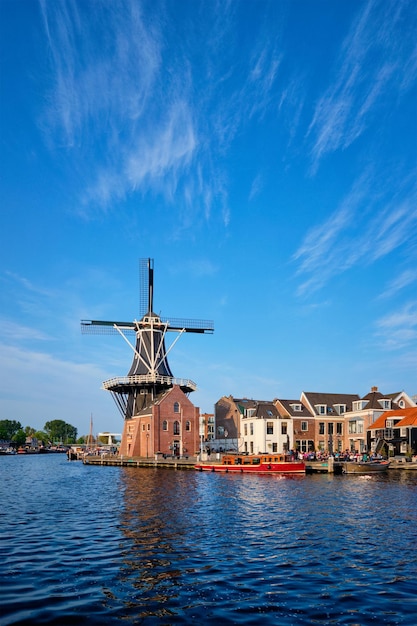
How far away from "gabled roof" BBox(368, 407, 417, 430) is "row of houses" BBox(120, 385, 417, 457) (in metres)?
0.22

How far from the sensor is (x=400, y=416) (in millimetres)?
83375

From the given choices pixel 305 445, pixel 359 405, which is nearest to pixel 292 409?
pixel 305 445

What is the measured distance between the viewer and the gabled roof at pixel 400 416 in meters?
79.0

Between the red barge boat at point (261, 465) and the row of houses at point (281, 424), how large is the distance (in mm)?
18467

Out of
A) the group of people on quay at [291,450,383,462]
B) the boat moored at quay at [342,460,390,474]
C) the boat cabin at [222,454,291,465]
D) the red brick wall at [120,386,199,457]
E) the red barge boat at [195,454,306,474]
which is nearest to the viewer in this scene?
the red barge boat at [195,454,306,474]

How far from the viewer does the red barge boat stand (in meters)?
67.8

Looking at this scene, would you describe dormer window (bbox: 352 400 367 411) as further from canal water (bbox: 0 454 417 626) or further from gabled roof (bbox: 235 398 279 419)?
canal water (bbox: 0 454 417 626)

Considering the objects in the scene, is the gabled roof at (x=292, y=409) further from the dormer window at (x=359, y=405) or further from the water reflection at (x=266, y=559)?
the water reflection at (x=266, y=559)

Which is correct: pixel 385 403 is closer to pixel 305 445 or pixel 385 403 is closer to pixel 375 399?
pixel 375 399

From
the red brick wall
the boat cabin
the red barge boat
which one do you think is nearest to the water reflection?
the red barge boat

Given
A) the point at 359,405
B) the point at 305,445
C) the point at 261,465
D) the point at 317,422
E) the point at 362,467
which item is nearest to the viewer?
the point at 362,467

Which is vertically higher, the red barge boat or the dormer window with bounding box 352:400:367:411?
the dormer window with bounding box 352:400:367:411

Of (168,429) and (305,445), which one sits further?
(305,445)

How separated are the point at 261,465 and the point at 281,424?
85.2 feet
